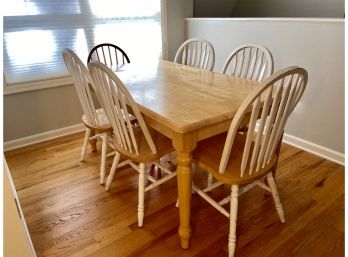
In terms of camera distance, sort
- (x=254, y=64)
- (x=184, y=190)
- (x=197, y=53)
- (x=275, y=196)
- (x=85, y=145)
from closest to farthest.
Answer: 1. (x=184, y=190)
2. (x=275, y=196)
3. (x=254, y=64)
4. (x=85, y=145)
5. (x=197, y=53)

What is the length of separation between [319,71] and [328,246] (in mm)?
1293

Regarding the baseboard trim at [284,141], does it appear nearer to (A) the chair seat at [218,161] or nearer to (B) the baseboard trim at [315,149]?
(B) the baseboard trim at [315,149]

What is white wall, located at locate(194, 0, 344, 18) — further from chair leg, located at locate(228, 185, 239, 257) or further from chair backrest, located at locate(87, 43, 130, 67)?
chair leg, located at locate(228, 185, 239, 257)

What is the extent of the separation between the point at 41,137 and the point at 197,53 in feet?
5.54

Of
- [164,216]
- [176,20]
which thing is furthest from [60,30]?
[164,216]

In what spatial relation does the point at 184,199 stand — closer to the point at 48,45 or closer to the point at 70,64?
the point at 70,64

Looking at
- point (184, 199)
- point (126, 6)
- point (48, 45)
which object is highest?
point (126, 6)

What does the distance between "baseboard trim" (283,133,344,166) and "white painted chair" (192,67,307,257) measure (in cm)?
97

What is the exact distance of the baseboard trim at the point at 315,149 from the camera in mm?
2226

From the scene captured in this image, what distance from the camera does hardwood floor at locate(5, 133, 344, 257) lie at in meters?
1.53

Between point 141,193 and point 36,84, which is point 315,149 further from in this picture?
point 36,84

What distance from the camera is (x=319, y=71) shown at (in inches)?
85.7

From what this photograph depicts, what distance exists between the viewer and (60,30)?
259 cm

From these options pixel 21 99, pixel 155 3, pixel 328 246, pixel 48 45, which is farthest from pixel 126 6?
pixel 328 246
